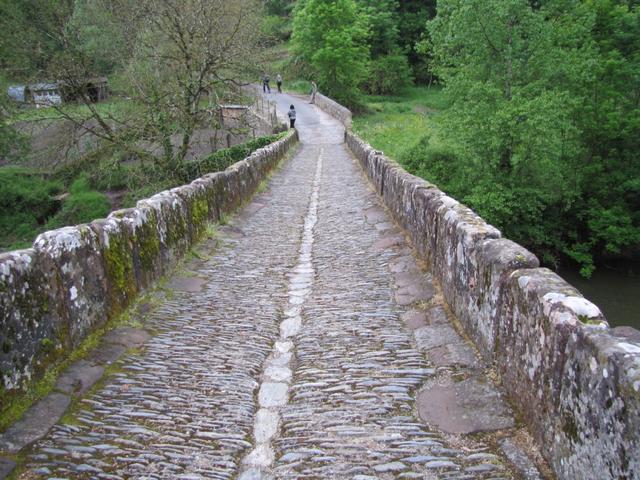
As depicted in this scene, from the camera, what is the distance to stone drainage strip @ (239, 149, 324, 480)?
3.06 m

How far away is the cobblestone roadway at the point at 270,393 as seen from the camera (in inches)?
114

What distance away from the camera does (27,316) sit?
10.8ft

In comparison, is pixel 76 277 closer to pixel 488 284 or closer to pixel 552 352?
pixel 488 284

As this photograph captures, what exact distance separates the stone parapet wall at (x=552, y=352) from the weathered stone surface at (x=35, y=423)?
2.75 meters

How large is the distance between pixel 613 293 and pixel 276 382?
21.4m

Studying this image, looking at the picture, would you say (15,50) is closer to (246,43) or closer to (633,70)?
(246,43)

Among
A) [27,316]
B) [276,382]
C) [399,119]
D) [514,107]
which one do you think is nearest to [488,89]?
[514,107]

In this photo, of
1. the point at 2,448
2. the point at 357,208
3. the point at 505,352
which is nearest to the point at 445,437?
the point at 505,352

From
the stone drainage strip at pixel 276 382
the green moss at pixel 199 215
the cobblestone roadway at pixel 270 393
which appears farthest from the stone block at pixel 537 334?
the green moss at pixel 199 215

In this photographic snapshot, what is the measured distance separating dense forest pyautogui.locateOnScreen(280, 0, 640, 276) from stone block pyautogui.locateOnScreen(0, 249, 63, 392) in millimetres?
19058

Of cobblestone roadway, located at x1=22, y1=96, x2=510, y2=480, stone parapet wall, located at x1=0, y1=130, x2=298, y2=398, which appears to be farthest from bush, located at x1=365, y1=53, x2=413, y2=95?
stone parapet wall, located at x1=0, y1=130, x2=298, y2=398

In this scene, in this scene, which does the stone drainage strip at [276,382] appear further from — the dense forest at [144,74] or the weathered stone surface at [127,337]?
the dense forest at [144,74]

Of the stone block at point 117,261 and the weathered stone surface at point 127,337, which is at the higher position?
the stone block at point 117,261

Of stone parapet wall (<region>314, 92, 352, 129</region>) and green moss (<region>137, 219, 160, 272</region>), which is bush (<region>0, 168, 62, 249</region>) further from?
green moss (<region>137, 219, 160, 272</region>)
